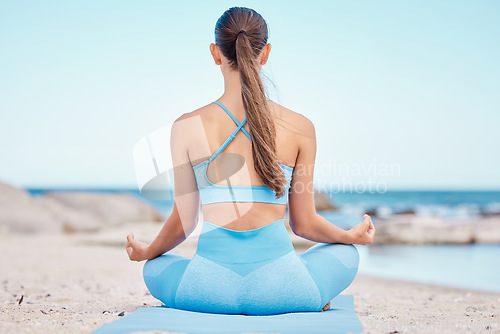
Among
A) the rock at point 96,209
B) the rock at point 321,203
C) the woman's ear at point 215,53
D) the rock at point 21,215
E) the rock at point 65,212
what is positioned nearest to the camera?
the woman's ear at point 215,53

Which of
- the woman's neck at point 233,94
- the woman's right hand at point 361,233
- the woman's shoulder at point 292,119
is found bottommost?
the woman's right hand at point 361,233

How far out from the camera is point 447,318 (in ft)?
9.18

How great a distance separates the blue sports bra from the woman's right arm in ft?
0.38

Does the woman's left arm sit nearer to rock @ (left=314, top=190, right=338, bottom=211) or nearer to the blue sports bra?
the blue sports bra

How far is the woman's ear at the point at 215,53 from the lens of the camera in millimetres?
2377

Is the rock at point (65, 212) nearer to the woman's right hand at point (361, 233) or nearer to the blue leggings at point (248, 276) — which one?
the blue leggings at point (248, 276)

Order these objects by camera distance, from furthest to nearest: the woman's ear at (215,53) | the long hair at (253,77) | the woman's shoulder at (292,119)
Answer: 1. the woman's ear at (215,53)
2. the woman's shoulder at (292,119)
3. the long hair at (253,77)

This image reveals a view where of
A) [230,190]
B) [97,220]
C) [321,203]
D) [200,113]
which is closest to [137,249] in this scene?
[230,190]

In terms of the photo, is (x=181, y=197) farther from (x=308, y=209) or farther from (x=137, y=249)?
(x=308, y=209)

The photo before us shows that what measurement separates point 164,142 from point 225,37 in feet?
2.56

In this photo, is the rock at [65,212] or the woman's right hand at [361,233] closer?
the woman's right hand at [361,233]

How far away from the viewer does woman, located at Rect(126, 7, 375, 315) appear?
217cm

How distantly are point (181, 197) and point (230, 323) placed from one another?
66 cm

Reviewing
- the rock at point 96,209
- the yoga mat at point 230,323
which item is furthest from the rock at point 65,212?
the yoga mat at point 230,323
